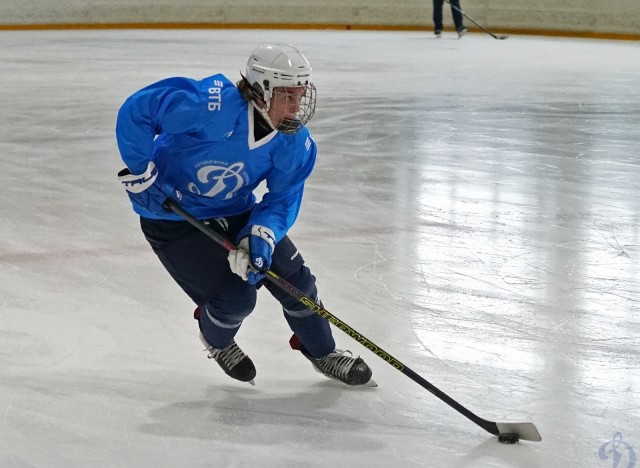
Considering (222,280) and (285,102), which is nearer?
(285,102)

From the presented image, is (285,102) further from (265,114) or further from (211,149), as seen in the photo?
(211,149)

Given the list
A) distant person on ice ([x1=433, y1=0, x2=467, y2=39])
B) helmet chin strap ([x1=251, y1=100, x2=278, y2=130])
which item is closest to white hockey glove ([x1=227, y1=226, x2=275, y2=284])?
helmet chin strap ([x1=251, y1=100, x2=278, y2=130])

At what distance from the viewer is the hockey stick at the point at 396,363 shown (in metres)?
2.16

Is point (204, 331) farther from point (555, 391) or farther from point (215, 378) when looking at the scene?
point (555, 391)

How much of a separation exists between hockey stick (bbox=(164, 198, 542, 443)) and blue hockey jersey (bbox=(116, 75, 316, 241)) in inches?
3.1

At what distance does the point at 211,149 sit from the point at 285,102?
0.73 ft

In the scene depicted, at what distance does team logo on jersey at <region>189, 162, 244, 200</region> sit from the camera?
2.32 metres

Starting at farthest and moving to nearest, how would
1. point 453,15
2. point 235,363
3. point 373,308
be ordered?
point 453,15
point 373,308
point 235,363

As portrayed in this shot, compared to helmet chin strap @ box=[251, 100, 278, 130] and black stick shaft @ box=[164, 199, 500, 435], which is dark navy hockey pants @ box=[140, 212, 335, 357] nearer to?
black stick shaft @ box=[164, 199, 500, 435]

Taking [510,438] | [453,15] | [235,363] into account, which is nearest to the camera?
[510,438]

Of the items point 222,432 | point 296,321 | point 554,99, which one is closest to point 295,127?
point 296,321

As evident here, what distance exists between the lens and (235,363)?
8.02ft

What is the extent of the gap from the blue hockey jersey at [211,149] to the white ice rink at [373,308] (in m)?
0.43

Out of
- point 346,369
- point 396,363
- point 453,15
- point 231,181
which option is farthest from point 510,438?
point 453,15
